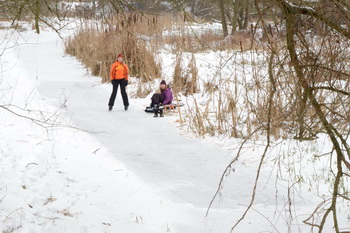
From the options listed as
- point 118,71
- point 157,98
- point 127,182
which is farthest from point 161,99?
point 127,182

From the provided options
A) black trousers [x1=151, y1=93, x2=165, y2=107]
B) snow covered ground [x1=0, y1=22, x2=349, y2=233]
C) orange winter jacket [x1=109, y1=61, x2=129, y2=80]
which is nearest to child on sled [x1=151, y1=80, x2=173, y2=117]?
black trousers [x1=151, y1=93, x2=165, y2=107]

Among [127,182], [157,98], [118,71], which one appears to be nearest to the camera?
[127,182]

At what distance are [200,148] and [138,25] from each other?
884 centimetres

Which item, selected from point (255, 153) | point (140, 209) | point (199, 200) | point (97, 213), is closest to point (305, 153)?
point (255, 153)

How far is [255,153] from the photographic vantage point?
265 inches

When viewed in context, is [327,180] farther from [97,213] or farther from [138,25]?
[138,25]

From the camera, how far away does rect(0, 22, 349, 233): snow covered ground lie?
4457 millimetres

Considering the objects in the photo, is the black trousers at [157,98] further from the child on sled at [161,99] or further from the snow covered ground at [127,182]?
the snow covered ground at [127,182]

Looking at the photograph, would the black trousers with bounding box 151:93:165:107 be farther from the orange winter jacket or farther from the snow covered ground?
Answer: the orange winter jacket

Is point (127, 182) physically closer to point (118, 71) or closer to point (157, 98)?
point (157, 98)

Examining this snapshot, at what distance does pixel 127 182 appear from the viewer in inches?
216

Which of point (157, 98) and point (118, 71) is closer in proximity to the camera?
point (157, 98)

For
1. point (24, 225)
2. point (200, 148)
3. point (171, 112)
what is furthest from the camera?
point (171, 112)

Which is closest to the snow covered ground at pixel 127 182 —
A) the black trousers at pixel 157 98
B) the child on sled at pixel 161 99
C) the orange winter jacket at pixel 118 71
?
the child on sled at pixel 161 99
